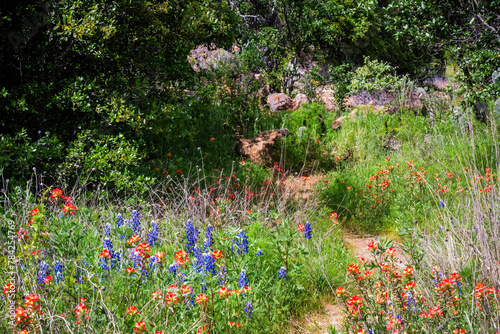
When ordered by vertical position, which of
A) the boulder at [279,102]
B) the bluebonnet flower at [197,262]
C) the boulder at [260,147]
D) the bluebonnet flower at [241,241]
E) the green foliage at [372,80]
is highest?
the green foliage at [372,80]

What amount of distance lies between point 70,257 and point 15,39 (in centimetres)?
352

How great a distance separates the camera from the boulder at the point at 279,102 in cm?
1067

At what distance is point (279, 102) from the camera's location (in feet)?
35.2

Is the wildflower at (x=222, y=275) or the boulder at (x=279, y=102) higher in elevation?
the wildflower at (x=222, y=275)

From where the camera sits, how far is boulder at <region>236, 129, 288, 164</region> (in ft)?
25.6

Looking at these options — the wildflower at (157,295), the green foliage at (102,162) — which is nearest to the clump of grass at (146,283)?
the wildflower at (157,295)

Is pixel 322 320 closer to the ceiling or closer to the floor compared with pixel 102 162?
closer to the floor

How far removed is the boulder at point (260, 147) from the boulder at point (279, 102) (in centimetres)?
239

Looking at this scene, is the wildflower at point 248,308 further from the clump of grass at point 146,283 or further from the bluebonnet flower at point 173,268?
the bluebonnet flower at point 173,268

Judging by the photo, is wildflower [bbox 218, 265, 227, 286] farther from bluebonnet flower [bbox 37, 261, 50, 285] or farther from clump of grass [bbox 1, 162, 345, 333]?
bluebonnet flower [bbox 37, 261, 50, 285]

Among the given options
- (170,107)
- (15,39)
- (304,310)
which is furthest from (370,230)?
(15,39)

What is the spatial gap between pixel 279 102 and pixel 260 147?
3.23 metres

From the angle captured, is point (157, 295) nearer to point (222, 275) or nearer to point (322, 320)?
point (222, 275)

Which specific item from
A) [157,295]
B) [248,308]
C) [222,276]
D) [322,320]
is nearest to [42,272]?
[157,295]
